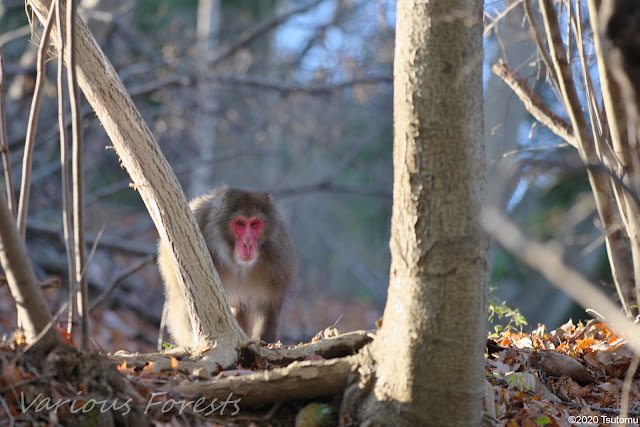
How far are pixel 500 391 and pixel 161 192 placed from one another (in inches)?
79.9

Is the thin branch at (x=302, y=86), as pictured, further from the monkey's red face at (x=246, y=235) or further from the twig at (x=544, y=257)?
the twig at (x=544, y=257)

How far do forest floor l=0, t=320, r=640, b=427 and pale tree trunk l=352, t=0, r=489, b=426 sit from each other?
15.7 inches

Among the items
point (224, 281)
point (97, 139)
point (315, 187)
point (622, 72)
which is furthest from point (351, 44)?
point (622, 72)

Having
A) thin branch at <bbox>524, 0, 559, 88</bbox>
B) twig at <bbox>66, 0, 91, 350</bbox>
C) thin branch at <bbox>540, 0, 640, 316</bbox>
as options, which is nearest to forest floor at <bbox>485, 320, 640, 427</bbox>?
thin branch at <bbox>540, 0, 640, 316</bbox>

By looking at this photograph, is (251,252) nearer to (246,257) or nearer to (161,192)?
(246,257)

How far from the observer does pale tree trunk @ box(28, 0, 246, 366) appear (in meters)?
3.45

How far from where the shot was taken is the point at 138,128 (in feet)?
11.5

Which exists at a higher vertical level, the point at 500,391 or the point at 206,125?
the point at 206,125

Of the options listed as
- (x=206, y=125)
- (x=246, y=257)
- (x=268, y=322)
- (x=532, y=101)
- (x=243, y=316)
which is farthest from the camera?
(x=206, y=125)

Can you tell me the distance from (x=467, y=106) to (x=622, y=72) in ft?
2.24

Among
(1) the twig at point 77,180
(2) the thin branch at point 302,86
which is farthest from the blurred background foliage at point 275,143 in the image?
(1) the twig at point 77,180

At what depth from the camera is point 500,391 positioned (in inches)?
129

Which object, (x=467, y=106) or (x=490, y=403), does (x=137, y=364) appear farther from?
(x=467, y=106)

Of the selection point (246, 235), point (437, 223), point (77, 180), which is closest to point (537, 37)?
point (437, 223)
